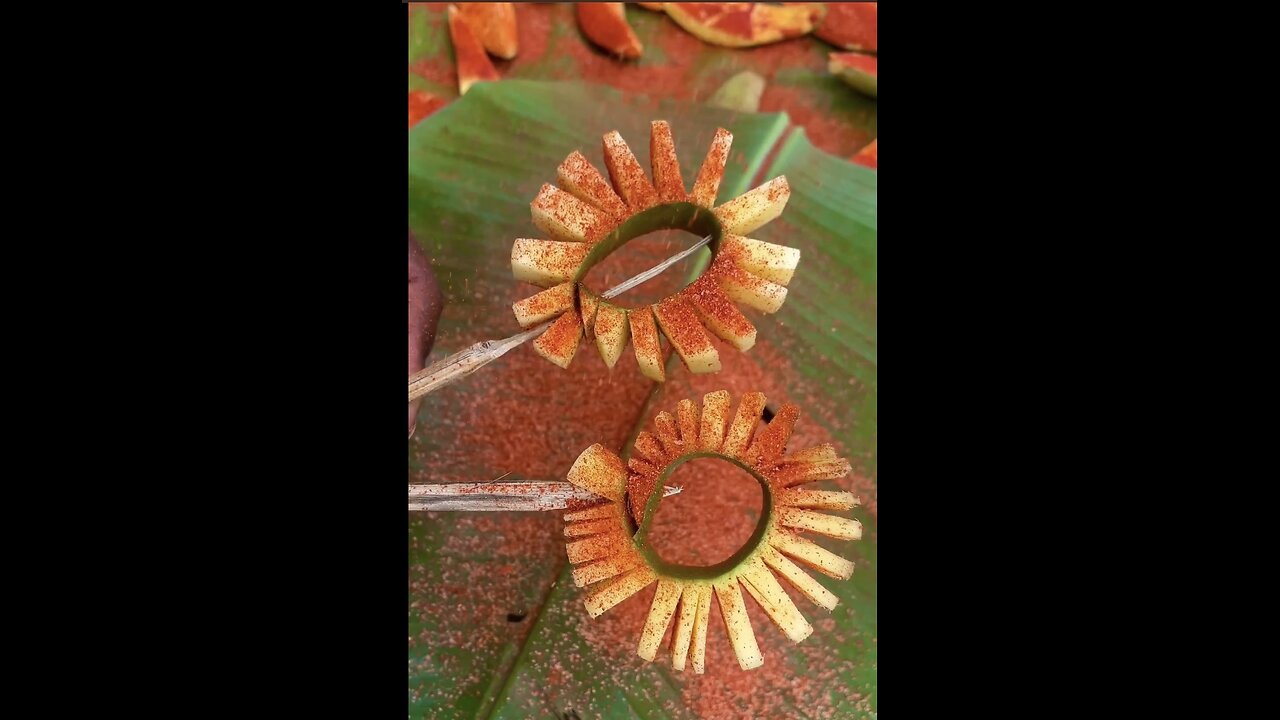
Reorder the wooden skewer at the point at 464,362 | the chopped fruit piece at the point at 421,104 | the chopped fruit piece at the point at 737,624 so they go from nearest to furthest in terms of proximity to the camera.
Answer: the chopped fruit piece at the point at 737,624 < the wooden skewer at the point at 464,362 < the chopped fruit piece at the point at 421,104

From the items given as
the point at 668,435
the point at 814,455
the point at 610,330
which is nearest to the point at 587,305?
the point at 610,330

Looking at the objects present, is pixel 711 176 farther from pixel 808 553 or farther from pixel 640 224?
pixel 808 553

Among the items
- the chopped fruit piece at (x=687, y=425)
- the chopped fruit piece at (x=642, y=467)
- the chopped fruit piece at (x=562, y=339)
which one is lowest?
the chopped fruit piece at (x=642, y=467)

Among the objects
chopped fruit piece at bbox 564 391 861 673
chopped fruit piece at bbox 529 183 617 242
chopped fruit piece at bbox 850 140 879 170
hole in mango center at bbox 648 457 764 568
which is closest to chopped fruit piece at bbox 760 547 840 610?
chopped fruit piece at bbox 564 391 861 673

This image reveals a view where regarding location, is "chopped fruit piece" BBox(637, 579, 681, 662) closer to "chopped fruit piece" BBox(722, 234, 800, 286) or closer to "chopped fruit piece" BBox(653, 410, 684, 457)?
"chopped fruit piece" BBox(653, 410, 684, 457)

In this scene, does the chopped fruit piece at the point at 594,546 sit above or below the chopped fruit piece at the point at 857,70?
below

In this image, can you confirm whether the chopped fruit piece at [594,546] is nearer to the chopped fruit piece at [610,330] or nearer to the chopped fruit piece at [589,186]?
the chopped fruit piece at [610,330]

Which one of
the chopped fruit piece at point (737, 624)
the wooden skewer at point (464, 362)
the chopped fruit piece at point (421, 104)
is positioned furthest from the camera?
the chopped fruit piece at point (421, 104)

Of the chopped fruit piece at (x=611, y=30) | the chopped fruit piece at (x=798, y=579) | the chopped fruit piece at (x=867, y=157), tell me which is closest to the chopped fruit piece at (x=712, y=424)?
the chopped fruit piece at (x=798, y=579)
